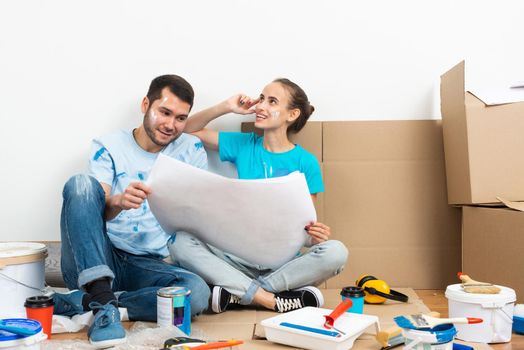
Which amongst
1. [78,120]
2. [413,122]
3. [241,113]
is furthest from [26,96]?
[413,122]

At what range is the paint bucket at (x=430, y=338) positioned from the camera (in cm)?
109

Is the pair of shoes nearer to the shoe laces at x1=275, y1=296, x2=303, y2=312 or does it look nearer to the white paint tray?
the shoe laces at x1=275, y1=296, x2=303, y2=312

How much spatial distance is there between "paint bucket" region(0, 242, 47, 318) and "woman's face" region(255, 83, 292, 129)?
2.57ft

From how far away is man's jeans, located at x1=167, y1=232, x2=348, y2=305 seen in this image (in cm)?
159

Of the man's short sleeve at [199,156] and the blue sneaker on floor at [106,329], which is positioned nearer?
the blue sneaker on floor at [106,329]

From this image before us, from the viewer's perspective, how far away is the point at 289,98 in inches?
73.2

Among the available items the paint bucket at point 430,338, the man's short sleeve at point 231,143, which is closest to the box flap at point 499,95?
the man's short sleeve at point 231,143

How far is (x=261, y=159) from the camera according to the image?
6.10 feet

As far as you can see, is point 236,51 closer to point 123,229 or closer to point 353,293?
point 123,229

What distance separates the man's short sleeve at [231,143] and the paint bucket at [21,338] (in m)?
0.95

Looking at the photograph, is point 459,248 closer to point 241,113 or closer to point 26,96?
point 241,113

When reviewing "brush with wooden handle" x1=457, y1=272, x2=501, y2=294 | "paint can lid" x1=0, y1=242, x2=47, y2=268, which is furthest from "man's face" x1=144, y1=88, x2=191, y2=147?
"brush with wooden handle" x1=457, y1=272, x2=501, y2=294

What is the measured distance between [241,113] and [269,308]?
0.65 m

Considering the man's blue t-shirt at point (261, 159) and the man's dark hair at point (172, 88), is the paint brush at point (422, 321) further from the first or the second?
the man's dark hair at point (172, 88)
